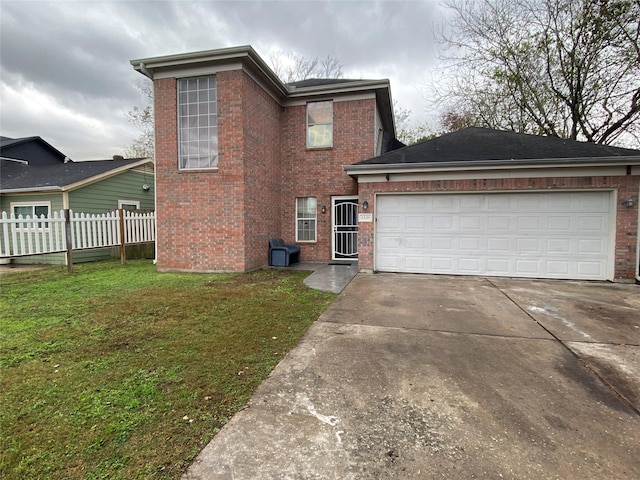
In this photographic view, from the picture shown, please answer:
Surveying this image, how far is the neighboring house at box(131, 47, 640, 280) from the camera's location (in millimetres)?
7543

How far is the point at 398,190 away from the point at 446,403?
6556 millimetres

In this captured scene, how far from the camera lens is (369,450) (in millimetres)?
2072

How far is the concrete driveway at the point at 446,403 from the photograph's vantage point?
1.95m

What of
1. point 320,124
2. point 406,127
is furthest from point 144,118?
point 406,127

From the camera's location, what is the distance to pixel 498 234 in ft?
26.5

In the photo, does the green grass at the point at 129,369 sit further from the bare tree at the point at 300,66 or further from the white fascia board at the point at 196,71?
the bare tree at the point at 300,66

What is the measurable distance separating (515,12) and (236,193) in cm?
1415

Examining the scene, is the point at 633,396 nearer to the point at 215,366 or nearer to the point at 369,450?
the point at 369,450

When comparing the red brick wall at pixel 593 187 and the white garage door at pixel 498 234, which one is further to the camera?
the white garage door at pixel 498 234

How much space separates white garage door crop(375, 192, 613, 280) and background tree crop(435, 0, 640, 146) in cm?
883

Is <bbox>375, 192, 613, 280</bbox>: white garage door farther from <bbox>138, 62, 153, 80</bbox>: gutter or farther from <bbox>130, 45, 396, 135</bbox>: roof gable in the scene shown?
<bbox>138, 62, 153, 80</bbox>: gutter

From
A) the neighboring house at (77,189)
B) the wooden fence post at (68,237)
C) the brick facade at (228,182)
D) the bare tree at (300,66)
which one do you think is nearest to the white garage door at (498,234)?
the brick facade at (228,182)

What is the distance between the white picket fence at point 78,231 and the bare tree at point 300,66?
1456cm

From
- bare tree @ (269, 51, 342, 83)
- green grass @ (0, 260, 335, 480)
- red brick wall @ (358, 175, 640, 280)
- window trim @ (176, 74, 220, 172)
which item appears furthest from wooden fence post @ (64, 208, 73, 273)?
bare tree @ (269, 51, 342, 83)
